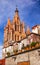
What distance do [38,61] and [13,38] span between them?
62.8 meters

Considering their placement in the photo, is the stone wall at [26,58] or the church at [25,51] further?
the church at [25,51]

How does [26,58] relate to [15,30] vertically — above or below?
Answer: below

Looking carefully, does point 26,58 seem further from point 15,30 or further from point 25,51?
point 15,30

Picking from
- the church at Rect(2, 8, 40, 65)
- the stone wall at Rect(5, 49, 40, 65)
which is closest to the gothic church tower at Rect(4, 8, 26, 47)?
the church at Rect(2, 8, 40, 65)

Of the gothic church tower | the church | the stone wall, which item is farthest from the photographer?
the gothic church tower

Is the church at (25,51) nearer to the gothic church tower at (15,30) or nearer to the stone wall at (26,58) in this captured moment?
the stone wall at (26,58)

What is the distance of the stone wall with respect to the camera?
68.1ft

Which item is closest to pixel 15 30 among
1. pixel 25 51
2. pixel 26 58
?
pixel 25 51

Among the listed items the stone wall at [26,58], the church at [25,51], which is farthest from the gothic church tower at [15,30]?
the stone wall at [26,58]

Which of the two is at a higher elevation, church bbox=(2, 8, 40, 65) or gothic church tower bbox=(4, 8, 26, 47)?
gothic church tower bbox=(4, 8, 26, 47)

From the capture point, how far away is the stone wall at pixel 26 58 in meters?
20.8

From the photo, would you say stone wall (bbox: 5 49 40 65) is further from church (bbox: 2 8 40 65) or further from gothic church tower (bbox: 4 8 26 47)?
gothic church tower (bbox: 4 8 26 47)

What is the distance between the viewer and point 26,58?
22.8 metres

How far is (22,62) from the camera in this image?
77.5ft
